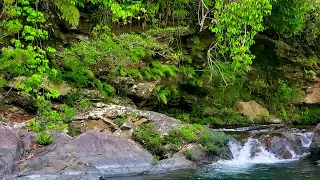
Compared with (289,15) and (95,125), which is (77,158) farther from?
(289,15)

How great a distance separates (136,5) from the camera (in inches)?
579

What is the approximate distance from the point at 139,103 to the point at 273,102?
737cm

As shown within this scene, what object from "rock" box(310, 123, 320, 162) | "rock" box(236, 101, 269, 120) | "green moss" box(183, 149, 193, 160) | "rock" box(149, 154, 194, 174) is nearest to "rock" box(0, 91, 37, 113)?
"rock" box(149, 154, 194, 174)

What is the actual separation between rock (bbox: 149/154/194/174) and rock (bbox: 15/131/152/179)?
213 millimetres

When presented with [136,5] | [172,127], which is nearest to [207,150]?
[172,127]

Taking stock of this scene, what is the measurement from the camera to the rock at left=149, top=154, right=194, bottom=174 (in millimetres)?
10795

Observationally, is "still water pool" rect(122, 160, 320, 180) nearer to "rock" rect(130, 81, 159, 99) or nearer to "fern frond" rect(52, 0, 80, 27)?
"rock" rect(130, 81, 159, 99)

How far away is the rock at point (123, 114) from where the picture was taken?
1289 cm

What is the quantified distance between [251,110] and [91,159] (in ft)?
34.8

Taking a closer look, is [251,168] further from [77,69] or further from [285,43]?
[285,43]

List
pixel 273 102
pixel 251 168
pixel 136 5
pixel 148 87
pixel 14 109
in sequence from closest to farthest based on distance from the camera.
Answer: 1. pixel 251 168
2. pixel 14 109
3. pixel 136 5
4. pixel 148 87
5. pixel 273 102

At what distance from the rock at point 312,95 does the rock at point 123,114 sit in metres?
9.25

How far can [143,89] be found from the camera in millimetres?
15867

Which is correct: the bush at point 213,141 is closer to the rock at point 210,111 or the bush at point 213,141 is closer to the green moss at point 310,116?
the rock at point 210,111
